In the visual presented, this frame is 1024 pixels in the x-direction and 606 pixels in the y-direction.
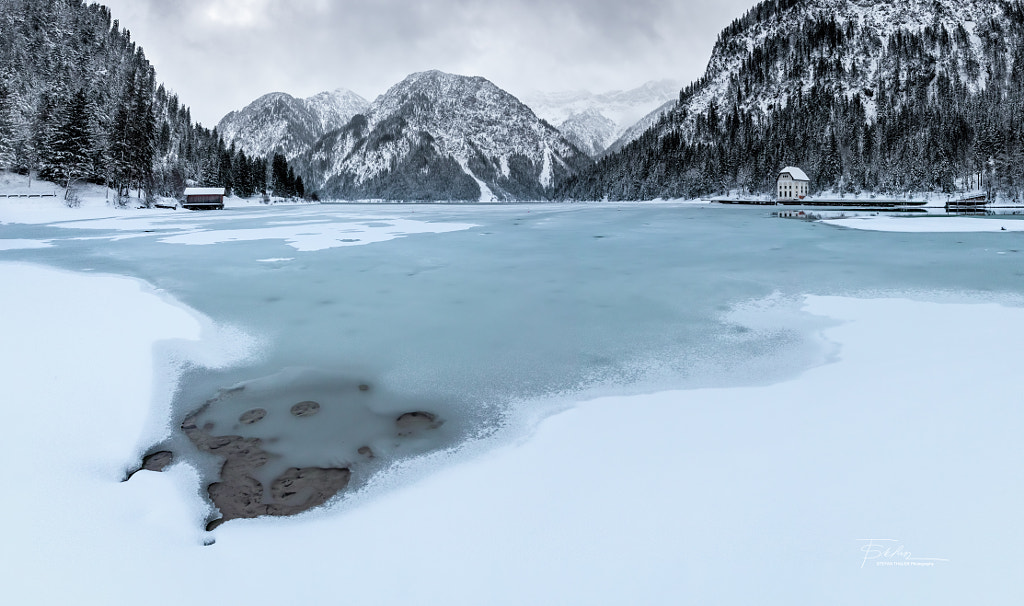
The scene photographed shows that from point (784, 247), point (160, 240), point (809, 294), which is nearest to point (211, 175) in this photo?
point (160, 240)

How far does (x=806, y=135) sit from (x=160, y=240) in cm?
17572

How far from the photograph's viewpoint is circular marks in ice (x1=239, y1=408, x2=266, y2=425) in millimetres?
7148

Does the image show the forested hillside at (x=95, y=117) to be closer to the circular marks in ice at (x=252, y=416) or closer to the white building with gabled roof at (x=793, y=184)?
the circular marks in ice at (x=252, y=416)

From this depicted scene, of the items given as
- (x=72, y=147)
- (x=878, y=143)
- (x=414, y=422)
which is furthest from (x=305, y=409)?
(x=878, y=143)

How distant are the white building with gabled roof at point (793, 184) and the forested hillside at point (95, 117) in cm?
13157

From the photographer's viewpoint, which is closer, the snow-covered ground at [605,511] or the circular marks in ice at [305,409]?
the snow-covered ground at [605,511]

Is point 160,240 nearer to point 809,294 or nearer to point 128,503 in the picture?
point 128,503

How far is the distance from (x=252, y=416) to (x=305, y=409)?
706mm

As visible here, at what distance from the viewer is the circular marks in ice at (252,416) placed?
7.15 m

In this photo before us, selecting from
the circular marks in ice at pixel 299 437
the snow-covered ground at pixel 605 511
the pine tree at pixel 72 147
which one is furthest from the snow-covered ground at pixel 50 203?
the snow-covered ground at pixel 605 511

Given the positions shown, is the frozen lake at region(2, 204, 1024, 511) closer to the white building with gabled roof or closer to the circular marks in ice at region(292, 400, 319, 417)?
the circular marks in ice at region(292, 400, 319, 417)

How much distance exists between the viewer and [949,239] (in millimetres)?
33844

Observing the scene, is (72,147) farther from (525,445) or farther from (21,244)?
(525,445)

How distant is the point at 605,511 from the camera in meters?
4.86
